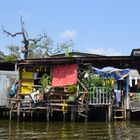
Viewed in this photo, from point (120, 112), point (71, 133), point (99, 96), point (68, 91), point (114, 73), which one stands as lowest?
point (71, 133)

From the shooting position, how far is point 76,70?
810 inches

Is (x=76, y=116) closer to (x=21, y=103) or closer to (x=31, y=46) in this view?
(x=21, y=103)

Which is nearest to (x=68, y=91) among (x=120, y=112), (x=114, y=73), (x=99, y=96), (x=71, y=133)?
(x=99, y=96)

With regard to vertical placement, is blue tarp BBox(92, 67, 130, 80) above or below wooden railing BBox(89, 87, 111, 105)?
above

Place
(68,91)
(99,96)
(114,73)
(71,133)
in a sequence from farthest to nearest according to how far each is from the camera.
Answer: (114,73) < (68,91) < (99,96) < (71,133)

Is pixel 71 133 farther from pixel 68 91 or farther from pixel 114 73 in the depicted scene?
pixel 114 73

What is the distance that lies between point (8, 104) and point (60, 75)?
3315 mm

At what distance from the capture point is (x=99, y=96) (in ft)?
65.1

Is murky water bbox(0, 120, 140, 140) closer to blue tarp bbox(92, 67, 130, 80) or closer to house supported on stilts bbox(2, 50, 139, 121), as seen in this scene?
house supported on stilts bbox(2, 50, 139, 121)

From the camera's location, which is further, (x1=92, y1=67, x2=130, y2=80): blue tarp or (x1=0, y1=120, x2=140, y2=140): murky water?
(x1=92, y1=67, x2=130, y2=80): blue tarp

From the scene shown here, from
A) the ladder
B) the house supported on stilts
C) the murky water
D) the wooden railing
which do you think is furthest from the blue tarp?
the murky water

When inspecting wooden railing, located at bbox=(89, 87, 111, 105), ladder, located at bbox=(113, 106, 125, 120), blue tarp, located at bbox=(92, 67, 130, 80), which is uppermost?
blue tarp, located at bbox=(92, 67, 130, 80)

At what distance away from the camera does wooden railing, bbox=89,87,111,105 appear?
19.9 metres

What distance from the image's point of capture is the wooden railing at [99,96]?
19875 mm
